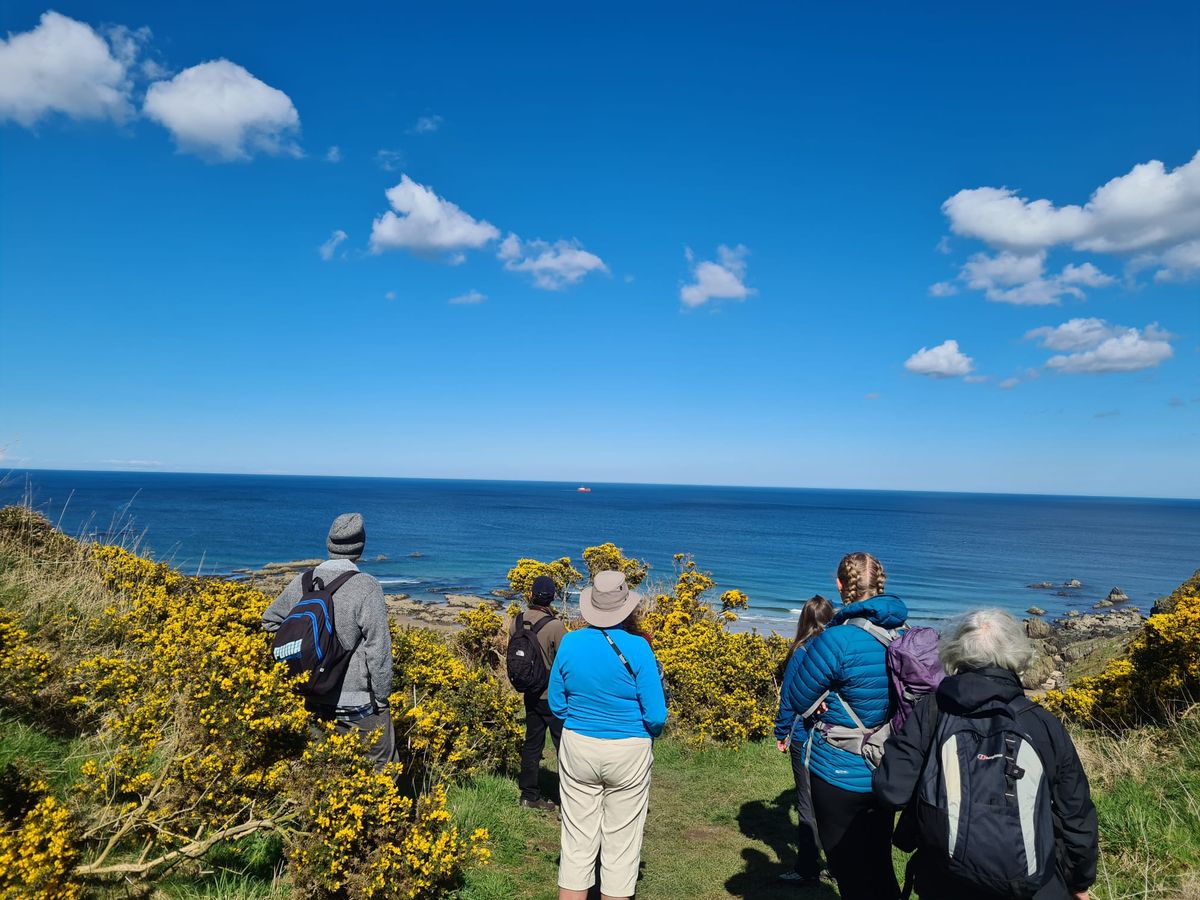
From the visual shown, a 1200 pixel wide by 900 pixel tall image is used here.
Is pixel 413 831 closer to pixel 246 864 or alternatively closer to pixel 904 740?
pixel 246 864

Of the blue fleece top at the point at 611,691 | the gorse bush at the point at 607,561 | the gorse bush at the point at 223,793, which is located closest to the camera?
the gorse bush at the point at 223,793

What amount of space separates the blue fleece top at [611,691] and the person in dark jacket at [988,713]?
1400 millimetres

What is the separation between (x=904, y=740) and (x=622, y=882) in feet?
6.92

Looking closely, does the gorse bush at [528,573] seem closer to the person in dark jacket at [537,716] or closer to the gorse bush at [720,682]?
the gorse bush at [720,682]

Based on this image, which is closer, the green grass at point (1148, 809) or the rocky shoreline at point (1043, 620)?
the green grass at point (1148, 809)

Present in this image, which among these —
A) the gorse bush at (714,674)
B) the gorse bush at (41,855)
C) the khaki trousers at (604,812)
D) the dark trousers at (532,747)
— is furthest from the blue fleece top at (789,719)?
the gorse bush at (714,674)

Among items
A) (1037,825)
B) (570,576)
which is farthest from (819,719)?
(570,576)

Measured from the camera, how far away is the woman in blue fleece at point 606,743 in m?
3.91

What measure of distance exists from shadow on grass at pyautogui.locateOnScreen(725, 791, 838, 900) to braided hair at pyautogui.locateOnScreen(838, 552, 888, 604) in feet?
8.78

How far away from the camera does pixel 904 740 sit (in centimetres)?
284

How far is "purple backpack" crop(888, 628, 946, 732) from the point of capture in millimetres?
3430

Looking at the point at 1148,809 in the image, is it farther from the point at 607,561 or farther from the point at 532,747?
the point at 607,561

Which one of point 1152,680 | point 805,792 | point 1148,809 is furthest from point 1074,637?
point 805,792

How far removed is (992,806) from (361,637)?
133 inches
